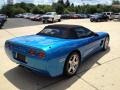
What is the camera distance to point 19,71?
17.6 ft

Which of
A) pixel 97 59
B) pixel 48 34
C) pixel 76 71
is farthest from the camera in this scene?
pixel 97 59

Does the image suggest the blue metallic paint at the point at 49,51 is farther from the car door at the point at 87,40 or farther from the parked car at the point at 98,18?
the parked car at the point at 98,18

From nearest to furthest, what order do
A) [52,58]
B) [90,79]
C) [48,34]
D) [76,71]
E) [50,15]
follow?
1. [52,58]
2. [90,79]
3. [76,71]
4. [48,34]
5. [50,15]

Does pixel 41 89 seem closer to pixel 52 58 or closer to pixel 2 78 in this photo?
pixel 52 58

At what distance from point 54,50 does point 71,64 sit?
844 mm

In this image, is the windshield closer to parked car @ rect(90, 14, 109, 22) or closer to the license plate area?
the license plate area

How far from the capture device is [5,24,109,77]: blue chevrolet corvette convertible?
4240mm

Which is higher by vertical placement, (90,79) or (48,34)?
(48,34)

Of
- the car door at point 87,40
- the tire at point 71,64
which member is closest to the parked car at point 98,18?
the car door at point 87,40

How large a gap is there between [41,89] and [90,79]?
135cm

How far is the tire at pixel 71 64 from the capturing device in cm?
475

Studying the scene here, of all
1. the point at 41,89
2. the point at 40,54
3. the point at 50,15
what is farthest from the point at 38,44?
the point at 50,15

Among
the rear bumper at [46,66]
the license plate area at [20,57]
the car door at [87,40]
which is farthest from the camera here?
the car door at [87,40]

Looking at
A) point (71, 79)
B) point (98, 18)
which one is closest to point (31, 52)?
point (71, 79)
